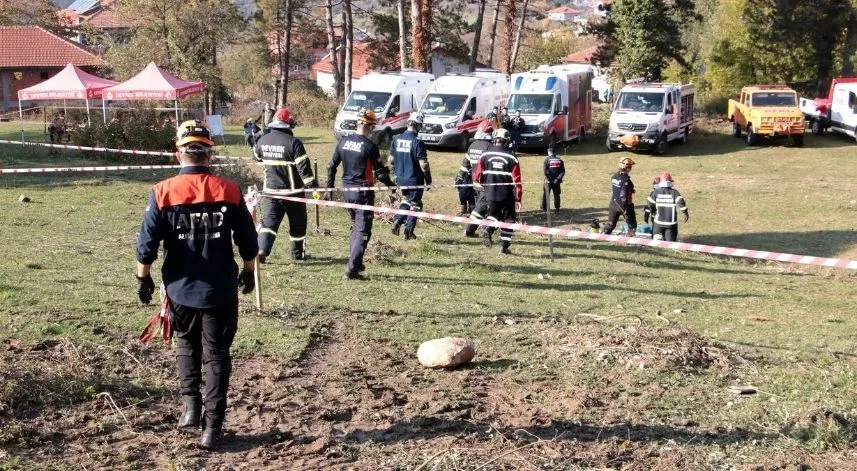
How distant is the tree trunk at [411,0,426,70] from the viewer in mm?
38825

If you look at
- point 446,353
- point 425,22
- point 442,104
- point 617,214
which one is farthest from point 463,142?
point 446,353

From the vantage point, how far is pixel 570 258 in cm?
1286

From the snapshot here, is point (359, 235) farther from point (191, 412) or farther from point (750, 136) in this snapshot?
point (750, 136)

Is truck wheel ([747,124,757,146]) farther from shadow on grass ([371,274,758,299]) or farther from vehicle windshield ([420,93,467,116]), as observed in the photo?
shadow on grass ([371,274,758,299])

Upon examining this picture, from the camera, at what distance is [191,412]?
5.33 meters

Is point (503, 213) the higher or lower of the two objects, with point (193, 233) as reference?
lower

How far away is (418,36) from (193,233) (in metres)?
35.4

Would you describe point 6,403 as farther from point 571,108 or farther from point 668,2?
point 668,2

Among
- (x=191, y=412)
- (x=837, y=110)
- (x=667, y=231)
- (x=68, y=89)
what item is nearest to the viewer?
(x=191, y=412)

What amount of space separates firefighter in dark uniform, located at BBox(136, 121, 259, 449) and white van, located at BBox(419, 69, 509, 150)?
82.6 ft

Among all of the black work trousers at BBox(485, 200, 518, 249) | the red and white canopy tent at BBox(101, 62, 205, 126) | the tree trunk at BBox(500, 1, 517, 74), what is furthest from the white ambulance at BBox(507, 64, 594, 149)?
the tree trunk at BBox(500, 1, 517, 74)

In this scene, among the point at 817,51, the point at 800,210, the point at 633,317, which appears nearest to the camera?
the point at 633,317

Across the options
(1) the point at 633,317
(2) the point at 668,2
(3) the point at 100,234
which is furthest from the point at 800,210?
(2) the point at 668,2

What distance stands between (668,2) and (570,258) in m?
39.2
